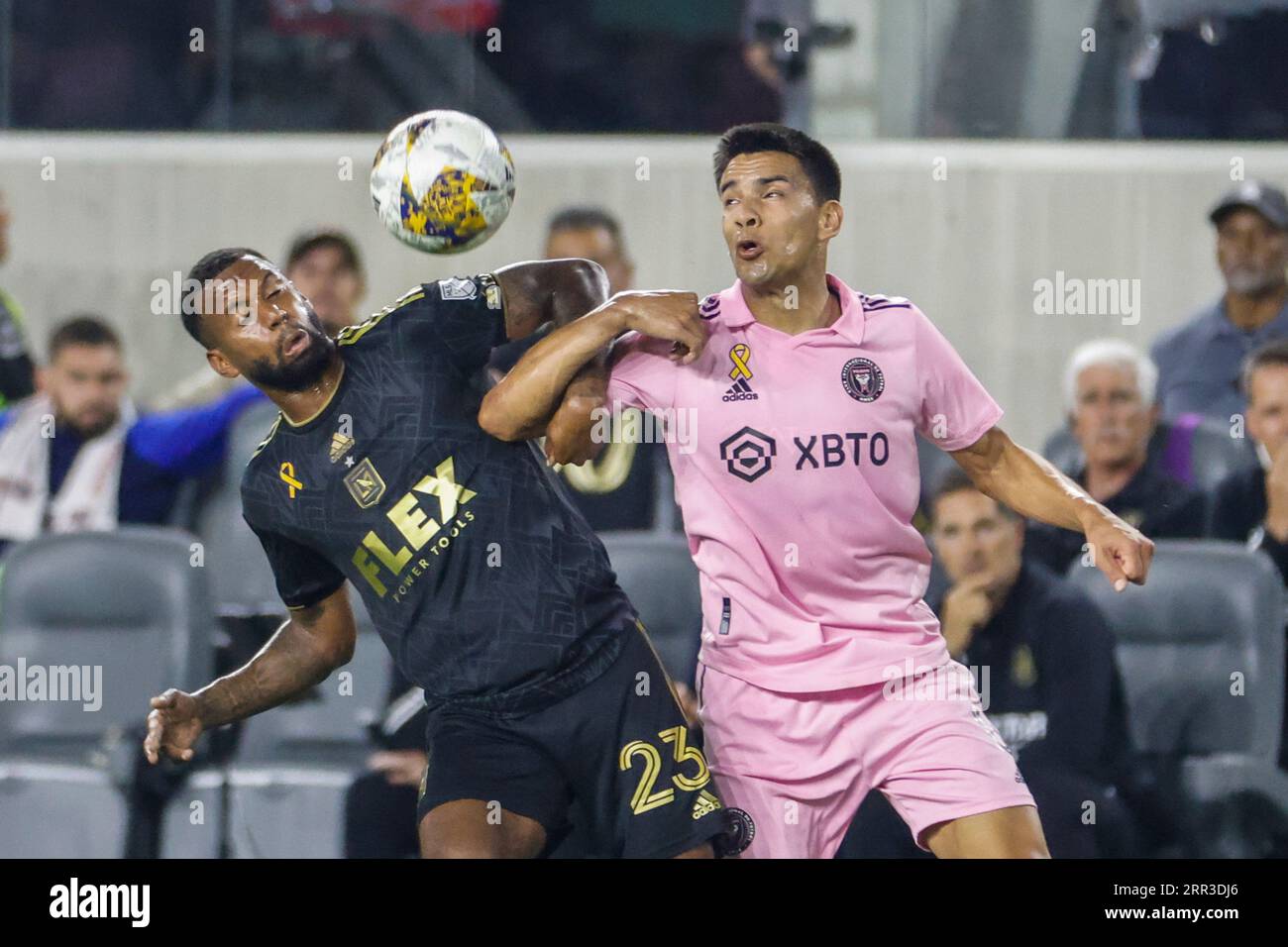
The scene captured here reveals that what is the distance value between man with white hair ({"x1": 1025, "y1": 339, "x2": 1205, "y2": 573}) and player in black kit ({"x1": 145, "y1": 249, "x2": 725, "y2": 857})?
2.25 metres

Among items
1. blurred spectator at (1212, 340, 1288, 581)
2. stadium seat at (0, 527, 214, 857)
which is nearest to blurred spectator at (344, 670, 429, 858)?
stadium seat at (0, 527, 214, 857)

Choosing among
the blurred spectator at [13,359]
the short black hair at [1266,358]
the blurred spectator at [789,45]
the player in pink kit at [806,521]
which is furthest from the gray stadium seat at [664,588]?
the blurred spectator at [13,359]

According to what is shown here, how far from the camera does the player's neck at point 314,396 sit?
3812mm

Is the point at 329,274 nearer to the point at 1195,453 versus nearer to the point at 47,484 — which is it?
the point at 47,484

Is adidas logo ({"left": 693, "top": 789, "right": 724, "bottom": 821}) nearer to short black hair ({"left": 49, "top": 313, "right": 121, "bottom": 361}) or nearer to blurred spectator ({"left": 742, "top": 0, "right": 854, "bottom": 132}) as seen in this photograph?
short black hair ({"left": 49, "top": 313, "right": 121, "bottom": 361})

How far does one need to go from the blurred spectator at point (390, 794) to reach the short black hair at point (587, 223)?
1.62m

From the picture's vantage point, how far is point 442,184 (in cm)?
397

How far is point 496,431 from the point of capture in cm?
374

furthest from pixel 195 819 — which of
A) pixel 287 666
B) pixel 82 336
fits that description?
pixel 82 336

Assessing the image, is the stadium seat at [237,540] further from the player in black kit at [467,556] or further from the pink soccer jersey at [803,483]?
the pink soccer jersey at [803,483]

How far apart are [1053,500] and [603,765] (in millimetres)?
1105

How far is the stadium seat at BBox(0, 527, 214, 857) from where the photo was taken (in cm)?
556

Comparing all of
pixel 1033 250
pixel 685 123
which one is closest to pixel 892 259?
pixel 1033 250

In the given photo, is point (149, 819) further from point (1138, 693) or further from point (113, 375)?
point (1138, 693)
